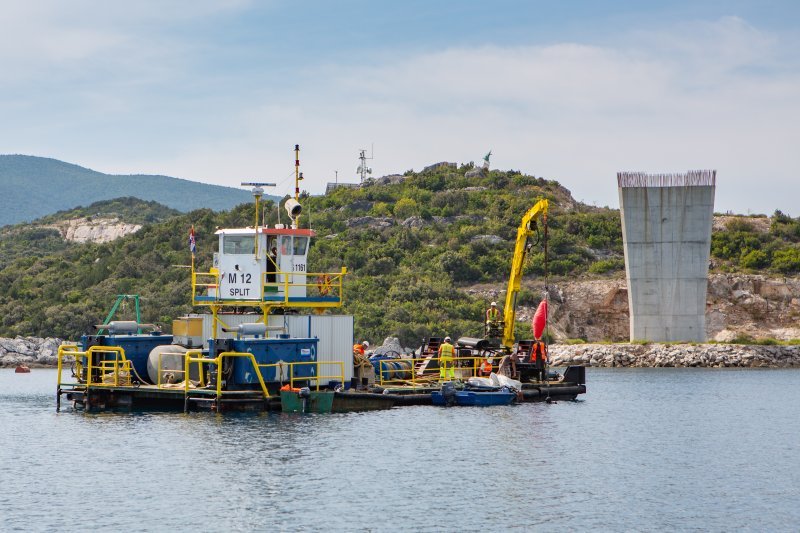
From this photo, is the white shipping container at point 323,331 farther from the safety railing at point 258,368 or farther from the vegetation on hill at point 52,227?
the vegetation on hill at point 52,227

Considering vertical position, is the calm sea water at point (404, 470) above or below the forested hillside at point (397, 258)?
below

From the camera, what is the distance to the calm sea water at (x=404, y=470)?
23906mm

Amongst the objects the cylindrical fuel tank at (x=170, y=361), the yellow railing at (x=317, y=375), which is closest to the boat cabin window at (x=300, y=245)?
the yellow railing at (x=317, y=375)

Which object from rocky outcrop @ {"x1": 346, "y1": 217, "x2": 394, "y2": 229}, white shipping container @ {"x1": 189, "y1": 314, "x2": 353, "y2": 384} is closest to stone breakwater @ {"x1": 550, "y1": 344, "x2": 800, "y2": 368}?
rocky outcrop @ {"x1": 346, "y1": 217, "x2": 394, "y2": 229}

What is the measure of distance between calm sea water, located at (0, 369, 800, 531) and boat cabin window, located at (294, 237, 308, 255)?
20.0ft

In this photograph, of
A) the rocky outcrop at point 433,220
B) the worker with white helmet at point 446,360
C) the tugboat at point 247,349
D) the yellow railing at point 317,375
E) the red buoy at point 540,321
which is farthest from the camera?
the rocky outcrop at point 433,220

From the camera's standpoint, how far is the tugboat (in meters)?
36.4

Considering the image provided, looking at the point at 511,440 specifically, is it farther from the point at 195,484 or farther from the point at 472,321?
the point at 472,321

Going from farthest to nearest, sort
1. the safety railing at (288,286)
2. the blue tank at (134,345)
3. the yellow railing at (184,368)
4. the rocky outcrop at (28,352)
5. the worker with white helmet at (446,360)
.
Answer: the rocky outcrop at (28,352) → the worker with white helmet at (446,360) → the blue tank at (134,345) → the safety railing at (288,286) → the yellow railing at (184,368)

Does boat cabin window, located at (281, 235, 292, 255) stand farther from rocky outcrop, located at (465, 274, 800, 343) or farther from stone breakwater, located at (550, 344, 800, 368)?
rocky outcrop, located at (465, 274, 800, 343)

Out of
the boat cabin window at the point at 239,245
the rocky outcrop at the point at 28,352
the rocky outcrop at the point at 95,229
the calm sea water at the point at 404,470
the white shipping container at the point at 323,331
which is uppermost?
the rocky outcrop at the point at 95,229

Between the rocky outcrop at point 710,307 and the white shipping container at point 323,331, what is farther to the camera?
the rocky outcrop at point 710,307

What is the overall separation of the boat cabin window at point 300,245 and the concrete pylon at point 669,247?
40736 mm

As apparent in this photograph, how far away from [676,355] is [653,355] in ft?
4.95
